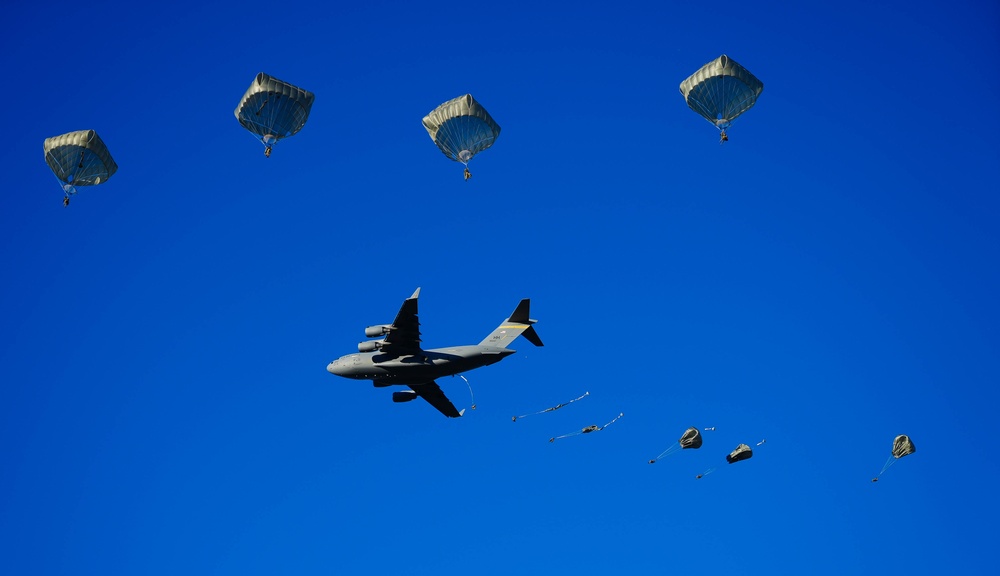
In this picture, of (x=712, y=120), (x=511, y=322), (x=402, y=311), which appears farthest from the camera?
(x=712, y=120)

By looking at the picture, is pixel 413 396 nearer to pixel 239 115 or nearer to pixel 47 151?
pixel 239 115

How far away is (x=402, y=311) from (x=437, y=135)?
12.9 metres

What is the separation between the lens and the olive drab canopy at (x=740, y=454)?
7688 centimetres

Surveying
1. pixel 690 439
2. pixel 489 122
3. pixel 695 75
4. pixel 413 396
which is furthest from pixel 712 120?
pixel 413 396

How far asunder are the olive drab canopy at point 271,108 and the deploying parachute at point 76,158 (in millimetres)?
8748

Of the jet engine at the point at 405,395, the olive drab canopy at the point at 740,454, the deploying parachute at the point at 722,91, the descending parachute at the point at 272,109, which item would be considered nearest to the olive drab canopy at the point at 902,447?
the olive drab canopy at the point at 740,454

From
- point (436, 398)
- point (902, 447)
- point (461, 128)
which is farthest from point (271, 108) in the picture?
point (902, 447)

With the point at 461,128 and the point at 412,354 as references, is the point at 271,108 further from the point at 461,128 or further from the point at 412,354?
the point at 412,354

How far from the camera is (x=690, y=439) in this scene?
3041 inches

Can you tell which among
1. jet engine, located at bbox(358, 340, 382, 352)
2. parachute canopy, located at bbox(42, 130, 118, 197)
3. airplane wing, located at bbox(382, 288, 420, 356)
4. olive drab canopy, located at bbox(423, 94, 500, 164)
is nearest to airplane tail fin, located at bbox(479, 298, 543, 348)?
airplane wing, located at bbox(382, 288, 420, 356)

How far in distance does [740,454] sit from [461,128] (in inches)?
981

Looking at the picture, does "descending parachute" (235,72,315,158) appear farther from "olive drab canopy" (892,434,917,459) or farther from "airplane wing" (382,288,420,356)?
"olive drab canopy" (892,434,917,459)

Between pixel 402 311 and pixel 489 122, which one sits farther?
pixel 489 122

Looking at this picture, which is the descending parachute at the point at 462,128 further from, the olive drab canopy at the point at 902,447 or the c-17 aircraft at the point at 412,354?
the olive drab canopy at the point at 902,447
